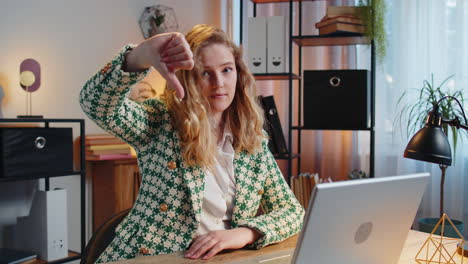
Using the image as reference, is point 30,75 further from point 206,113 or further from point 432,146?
point 432,146

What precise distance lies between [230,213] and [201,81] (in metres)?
0.40

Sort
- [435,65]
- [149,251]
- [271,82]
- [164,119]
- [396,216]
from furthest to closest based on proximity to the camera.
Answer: [271,82] → [435,65] → [164,119] → [149,251] → [396,216]

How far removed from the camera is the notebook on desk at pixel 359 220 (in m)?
0.81

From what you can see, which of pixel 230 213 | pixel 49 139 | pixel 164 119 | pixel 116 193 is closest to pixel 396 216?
pixel 230 213

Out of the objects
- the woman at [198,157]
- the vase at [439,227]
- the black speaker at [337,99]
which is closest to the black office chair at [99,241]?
the woman at [198,157]

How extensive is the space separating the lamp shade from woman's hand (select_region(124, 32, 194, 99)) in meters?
0.57

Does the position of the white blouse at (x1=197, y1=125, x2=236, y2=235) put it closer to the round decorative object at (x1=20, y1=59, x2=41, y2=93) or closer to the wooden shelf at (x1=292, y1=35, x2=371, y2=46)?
the round decorative object at (x1=20, y1=59, x2=41, y2=93)

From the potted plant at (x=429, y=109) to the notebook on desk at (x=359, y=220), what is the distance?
71.4 inches

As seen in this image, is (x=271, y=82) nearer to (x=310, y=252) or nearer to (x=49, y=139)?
(x=49, y=139)

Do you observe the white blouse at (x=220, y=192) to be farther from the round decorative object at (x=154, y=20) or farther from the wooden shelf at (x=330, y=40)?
the round decorative object at (x=154, y=20)

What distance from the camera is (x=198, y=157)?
4.48 ft

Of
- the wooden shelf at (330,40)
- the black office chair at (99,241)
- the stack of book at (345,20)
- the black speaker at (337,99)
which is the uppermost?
the stack of book at (345,20)

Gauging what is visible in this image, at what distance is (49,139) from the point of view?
2363mm

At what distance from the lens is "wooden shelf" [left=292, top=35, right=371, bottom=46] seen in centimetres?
307
